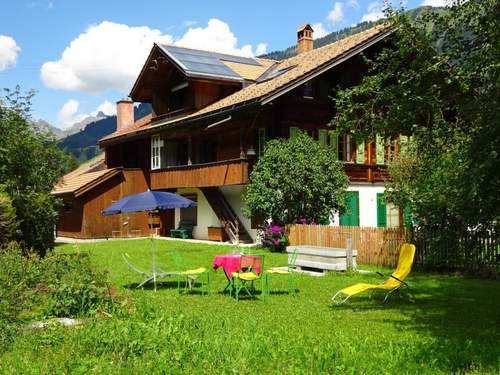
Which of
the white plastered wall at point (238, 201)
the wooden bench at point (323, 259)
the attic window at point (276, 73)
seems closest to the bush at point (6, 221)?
the wooden bench at point (323, 259)

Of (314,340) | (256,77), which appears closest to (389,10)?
(314,340)

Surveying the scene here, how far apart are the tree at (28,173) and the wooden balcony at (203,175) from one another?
228 inches

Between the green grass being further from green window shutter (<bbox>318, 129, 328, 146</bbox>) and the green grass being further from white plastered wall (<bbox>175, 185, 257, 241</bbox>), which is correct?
green window shutter (<bbox>318, 129, 328, 146</bbox>)

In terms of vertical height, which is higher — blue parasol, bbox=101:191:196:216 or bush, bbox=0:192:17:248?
blue parasol, bbox=101:191:196:216

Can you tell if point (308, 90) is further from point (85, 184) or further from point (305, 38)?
point (85, 184)

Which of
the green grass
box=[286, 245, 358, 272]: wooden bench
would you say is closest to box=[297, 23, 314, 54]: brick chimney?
box=[286, 245, 358, 272]: wooden bench

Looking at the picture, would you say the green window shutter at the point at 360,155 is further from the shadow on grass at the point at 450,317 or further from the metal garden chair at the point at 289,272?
the shadow on grass at the point at 450,317

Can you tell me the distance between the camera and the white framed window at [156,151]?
28741mm

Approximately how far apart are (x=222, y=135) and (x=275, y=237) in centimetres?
698

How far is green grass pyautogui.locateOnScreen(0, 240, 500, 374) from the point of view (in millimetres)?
5555

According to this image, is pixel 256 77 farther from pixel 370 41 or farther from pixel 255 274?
pixel 255 274

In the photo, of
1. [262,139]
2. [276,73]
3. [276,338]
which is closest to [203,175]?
[262,139]

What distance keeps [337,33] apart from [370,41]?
176899mm

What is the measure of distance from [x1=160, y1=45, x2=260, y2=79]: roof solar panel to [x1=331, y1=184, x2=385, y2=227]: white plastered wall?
7.85 meters
